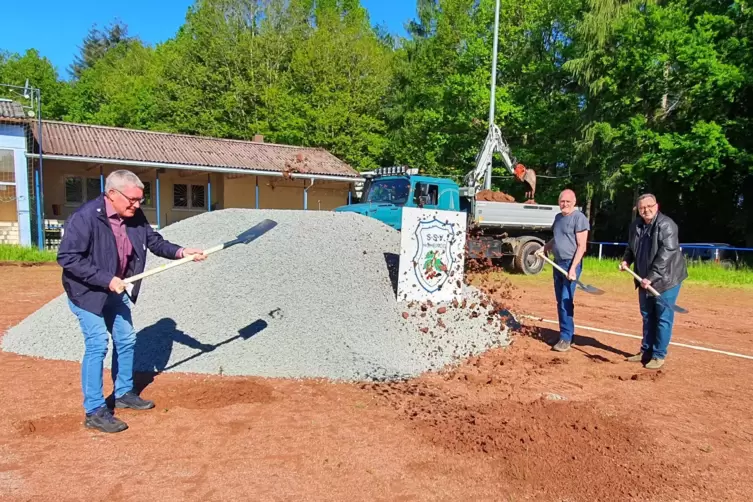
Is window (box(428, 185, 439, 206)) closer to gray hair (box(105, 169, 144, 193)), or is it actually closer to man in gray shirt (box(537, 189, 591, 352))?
man in gray shirt (box(537, 189, 591, 352))

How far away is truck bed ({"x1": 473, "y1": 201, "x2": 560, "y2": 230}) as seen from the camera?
1308 centimetres

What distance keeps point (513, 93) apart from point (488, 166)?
10.2m

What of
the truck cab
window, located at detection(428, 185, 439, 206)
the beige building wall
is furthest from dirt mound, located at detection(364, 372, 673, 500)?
the beige building wall

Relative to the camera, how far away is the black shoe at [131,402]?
4031mm

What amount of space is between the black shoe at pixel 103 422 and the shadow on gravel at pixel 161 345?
0.98 m

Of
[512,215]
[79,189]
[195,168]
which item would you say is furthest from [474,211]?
[79,189]

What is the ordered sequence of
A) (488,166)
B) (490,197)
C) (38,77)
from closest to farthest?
1. (490,197)
2. (488,166)
3. (38,77)

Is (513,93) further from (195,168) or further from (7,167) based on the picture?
(7,167)

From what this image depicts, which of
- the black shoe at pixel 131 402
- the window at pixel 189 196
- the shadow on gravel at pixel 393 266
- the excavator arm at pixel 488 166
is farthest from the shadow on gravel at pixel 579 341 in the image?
the window at pixel 189 196

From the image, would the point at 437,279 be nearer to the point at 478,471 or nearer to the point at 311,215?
the point at 311,215

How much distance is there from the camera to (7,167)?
16.6 meters

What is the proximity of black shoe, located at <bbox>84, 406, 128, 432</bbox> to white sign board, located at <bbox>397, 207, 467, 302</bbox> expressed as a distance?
3261 millimetres

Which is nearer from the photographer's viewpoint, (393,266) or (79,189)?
(393,266)

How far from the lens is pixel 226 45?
29.8m
